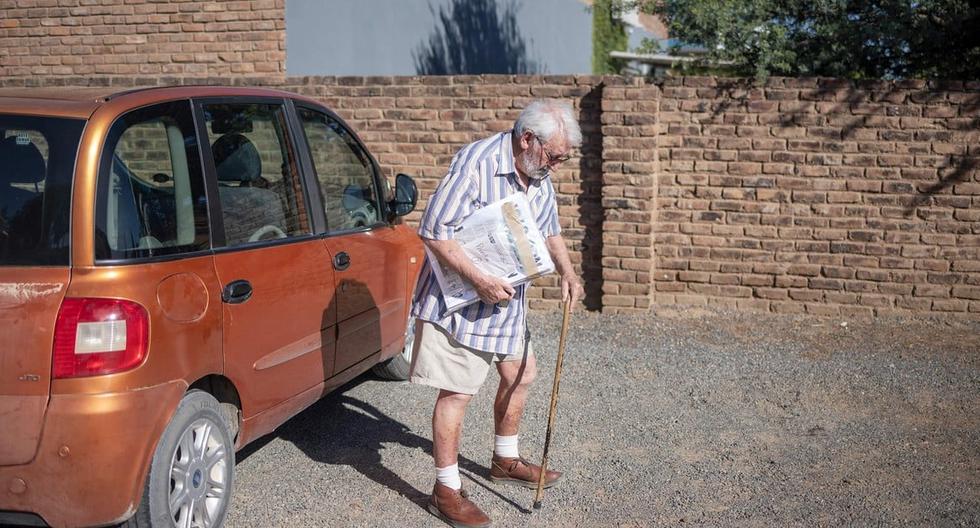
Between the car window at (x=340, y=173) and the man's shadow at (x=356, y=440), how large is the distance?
114cm

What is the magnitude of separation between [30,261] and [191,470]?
950 mm

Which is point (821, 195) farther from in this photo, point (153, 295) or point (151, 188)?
point (153, 295)

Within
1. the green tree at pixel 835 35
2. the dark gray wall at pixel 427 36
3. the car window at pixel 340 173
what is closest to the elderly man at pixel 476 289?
the car window at pixel 340 173

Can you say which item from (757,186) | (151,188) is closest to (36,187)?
(151,188)

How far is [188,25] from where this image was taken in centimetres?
962

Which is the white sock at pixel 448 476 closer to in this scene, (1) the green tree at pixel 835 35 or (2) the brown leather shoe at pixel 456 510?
(2) the brown leather shoe at pixel 456 510

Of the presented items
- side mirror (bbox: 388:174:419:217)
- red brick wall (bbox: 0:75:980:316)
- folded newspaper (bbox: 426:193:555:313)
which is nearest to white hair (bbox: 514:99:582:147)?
folded newspaper (bbox: 426:193:555:313)

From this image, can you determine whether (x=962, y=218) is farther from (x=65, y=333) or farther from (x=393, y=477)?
(x=65, y=333)

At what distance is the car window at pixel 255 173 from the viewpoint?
404cm

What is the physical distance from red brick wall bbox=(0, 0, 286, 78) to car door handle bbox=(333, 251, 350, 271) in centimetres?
519

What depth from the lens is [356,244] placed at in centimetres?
489

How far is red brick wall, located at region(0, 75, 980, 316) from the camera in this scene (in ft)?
24.7

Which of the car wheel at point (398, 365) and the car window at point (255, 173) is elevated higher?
the car window at point (255, 173)

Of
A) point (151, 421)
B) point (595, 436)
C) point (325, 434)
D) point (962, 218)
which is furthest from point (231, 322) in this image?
point (962, 218)
